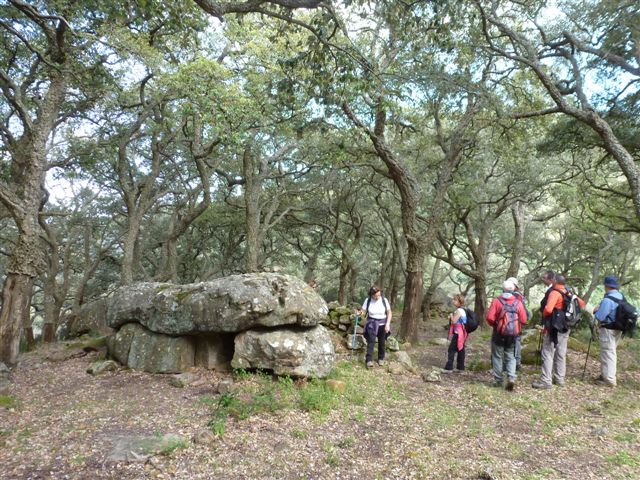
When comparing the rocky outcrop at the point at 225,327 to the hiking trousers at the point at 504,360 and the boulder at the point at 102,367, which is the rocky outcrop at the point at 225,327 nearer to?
the boulder at the point at 102,367

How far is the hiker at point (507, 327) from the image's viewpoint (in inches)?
267

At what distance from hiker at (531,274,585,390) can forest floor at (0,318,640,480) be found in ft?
0.99

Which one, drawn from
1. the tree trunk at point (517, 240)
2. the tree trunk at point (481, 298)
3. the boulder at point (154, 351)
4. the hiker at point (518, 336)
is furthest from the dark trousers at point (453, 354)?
the tree trunk at point (517, 240)

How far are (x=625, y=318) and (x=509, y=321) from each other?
6.51 ft

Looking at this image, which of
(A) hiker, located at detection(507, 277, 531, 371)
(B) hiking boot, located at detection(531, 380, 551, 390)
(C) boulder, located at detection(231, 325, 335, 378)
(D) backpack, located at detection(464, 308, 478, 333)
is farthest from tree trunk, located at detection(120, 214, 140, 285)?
(B) hiking boot, located at detection(531, 380, 551, 390)

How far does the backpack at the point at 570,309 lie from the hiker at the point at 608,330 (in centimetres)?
Answer: 50

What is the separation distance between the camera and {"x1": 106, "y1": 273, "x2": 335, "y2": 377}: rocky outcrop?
265 inches

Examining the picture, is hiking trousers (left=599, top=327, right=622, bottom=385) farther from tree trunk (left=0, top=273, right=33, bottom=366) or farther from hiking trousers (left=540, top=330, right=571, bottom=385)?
tree trunk (left=0, top=273, right=33, bottom=366)

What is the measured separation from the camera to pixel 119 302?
7.80 metres

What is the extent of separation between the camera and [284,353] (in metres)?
6.59

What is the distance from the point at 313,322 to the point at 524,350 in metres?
5.02

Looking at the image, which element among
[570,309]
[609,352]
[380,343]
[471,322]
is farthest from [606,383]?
[380,343]

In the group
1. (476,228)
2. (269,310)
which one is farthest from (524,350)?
(476,228)

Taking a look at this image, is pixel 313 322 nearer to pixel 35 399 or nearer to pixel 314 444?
pixel 314 444
